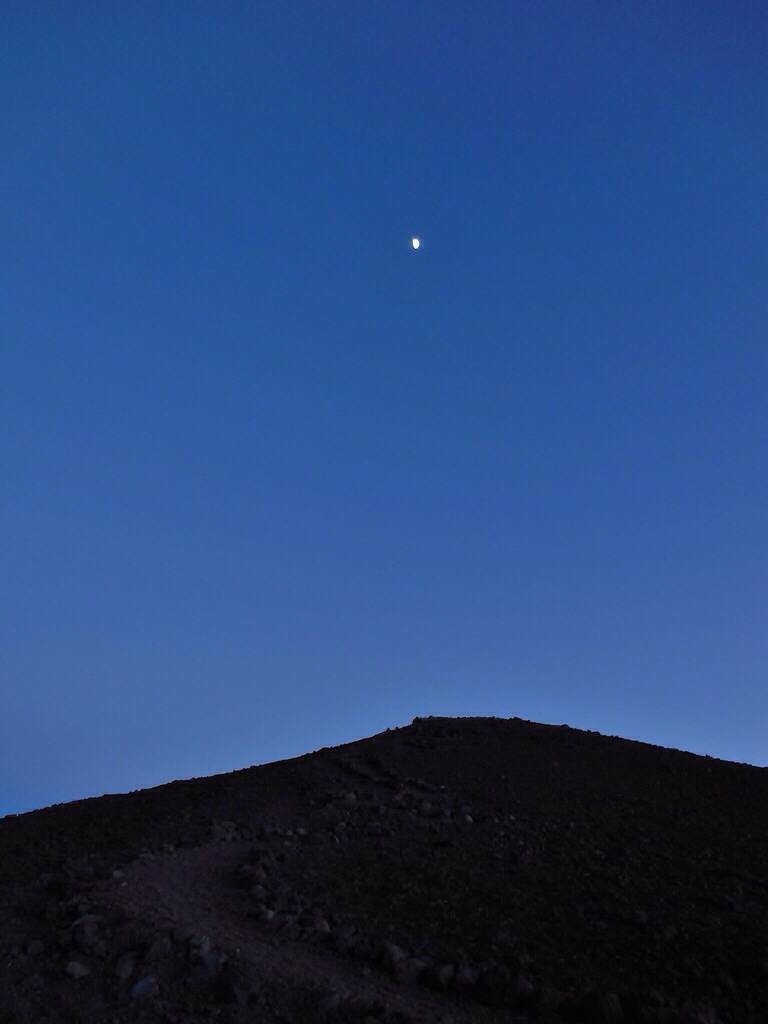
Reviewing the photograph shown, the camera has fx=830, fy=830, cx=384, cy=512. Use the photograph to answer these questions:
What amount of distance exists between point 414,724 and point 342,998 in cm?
1295

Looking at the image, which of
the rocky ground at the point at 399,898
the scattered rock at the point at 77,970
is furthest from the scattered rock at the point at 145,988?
the scattered rock at the point at 77,970

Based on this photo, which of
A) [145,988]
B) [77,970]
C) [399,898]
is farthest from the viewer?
[399,898]

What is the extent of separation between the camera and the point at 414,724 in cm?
2012

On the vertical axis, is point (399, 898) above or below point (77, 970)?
above

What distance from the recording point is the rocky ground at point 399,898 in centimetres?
745

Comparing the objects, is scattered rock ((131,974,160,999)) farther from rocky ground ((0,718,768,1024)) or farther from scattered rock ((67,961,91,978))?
scattered rock ((67,961,91,978))

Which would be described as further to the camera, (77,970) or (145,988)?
(77,970)

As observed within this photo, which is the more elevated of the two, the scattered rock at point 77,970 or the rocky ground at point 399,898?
the rocky ground at point 399,898

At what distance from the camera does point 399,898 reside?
32.3 feet

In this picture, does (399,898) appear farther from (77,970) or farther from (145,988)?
(77,970)

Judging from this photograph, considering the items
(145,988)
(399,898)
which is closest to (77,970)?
(145,988)

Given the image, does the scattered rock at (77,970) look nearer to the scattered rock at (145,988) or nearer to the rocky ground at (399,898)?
the rocky ground at (399,898)

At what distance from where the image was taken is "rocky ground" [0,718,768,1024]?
7453 mm

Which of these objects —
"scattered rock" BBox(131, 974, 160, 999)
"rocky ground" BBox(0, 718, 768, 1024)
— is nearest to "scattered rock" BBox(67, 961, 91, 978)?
"rocky ground" BBox(0, 718, 768, 1024)
